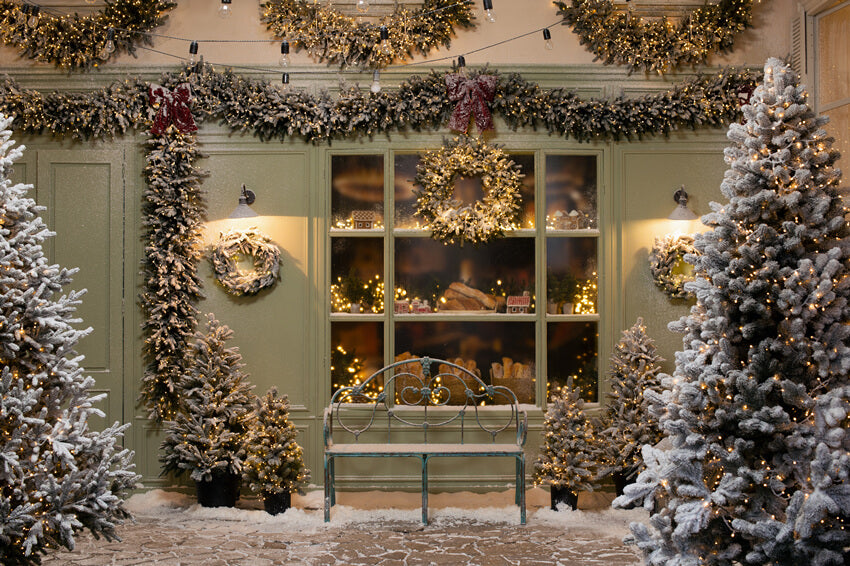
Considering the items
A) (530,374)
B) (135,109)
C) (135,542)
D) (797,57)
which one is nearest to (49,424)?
(135,542)

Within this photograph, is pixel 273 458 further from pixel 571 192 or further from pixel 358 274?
pixel 571 192

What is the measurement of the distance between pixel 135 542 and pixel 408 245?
118 inches

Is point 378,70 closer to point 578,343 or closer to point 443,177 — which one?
point 443,177

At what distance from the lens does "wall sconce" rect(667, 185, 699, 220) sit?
5.86m

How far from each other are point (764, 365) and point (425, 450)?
9.15 feet

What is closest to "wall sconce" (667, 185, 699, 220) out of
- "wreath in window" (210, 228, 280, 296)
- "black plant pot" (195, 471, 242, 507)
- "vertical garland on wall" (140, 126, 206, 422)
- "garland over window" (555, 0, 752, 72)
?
"garland over window" (555, 0, 752, 72)

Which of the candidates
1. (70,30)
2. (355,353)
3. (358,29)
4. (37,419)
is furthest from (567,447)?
(70,30)

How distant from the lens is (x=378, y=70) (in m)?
5.72

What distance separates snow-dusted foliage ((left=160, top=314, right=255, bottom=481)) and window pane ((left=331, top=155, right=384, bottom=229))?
1369mm

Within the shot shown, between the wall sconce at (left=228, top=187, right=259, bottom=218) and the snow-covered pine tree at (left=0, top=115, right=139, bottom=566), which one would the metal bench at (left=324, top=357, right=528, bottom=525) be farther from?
the snow-covered pine tree at (left=0, top=115, right=139, bottom=566)

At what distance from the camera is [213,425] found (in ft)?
17.7

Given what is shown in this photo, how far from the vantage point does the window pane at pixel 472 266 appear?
614cm

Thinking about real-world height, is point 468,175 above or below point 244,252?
above

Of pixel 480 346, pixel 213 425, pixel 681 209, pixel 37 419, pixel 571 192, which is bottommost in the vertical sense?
pixel 213 425
